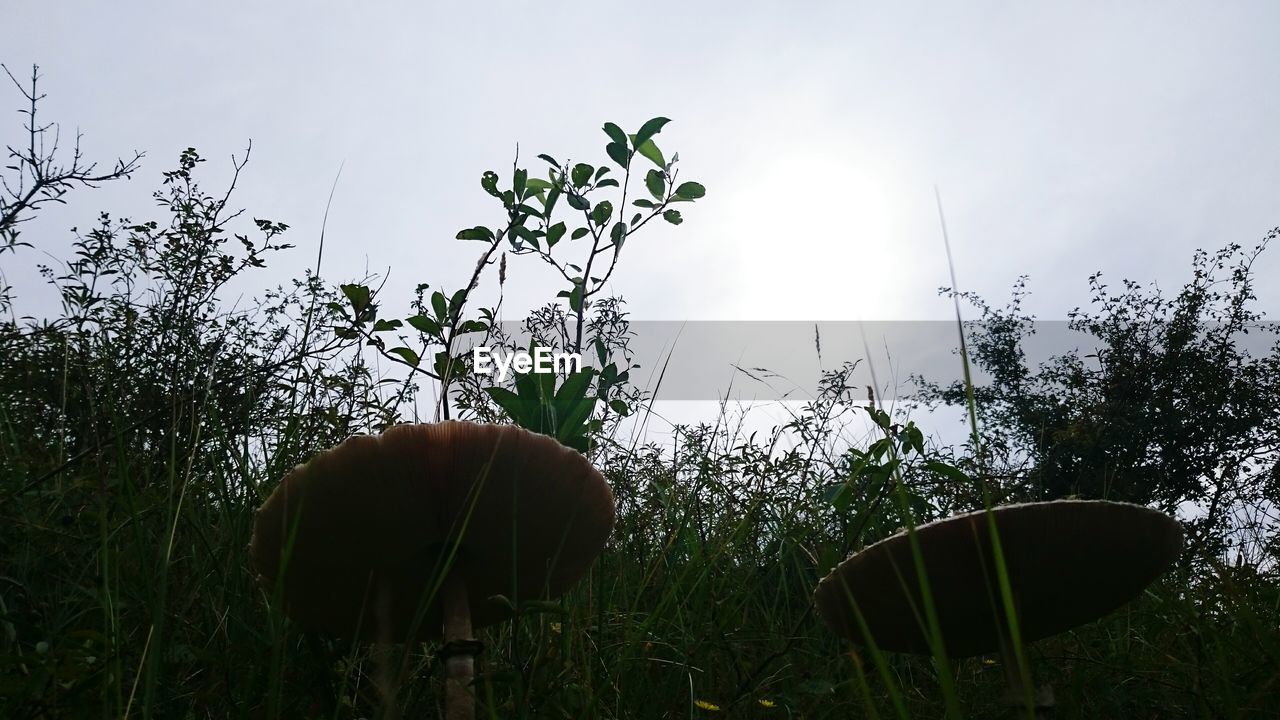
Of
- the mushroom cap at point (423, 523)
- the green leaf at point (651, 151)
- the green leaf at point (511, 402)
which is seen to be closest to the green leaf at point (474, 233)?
the green leaf at point (651, 151)

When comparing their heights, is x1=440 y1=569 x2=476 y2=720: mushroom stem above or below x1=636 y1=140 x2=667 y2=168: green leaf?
→ below

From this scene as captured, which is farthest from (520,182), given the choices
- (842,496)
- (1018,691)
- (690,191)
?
(1018,691)

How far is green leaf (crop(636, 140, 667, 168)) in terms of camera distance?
3.19 metres

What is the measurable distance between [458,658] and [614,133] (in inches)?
91.9

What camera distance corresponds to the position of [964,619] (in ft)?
5.78

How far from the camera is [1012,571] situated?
5.12 ft

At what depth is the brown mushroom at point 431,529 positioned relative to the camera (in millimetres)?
1383

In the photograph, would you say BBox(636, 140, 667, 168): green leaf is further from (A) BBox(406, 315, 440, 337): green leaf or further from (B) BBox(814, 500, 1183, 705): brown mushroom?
(B) BBox(814, 500, 1183, 705): brown mushroom

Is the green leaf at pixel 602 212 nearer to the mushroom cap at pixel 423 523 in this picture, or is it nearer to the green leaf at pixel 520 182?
the green leaf at pixel 520 182

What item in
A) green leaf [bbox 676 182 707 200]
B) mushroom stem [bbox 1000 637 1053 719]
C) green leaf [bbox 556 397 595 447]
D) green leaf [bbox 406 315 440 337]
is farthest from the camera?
green leaf [bbox 676 182 707 200]

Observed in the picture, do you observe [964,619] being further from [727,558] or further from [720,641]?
[727,558]

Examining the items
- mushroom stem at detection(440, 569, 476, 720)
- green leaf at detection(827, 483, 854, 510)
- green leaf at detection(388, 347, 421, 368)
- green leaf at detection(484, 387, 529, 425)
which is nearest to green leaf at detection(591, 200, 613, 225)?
green leaf at detection(388, 347, 421, 368)

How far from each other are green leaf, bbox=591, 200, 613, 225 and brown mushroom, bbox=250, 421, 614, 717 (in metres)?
1.87

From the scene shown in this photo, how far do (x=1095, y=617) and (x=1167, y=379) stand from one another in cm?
1951
